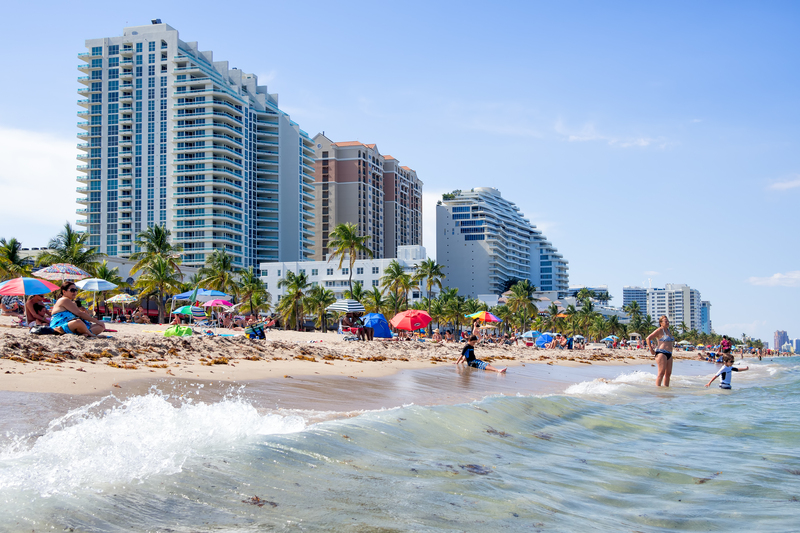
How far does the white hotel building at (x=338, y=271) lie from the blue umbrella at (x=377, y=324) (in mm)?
62399

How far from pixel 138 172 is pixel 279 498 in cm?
10812

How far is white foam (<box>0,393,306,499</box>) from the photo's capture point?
13.4 ft

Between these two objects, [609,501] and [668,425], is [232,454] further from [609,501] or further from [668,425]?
[668,425]

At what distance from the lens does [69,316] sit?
13.8 m

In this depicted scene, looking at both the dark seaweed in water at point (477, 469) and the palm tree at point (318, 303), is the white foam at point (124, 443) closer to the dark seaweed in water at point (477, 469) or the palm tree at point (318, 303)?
the dark seaweed in water at point (477, 469)

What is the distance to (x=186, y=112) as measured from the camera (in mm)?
100188

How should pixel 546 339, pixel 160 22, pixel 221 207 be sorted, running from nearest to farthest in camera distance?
pixel 546 339 → pixel 221 207 → pixel 160 22

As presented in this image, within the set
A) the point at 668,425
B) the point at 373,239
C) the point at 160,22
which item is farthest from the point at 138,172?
the point at 668,425

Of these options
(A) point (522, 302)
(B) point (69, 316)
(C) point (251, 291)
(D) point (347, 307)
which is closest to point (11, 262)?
(C) point (251, 291)

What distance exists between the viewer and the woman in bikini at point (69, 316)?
13.4 metres

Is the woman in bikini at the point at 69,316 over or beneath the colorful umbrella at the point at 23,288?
beneath

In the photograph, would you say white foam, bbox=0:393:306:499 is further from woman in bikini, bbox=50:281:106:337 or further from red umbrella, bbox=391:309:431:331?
red umbrella, bbox=391:309:431:331

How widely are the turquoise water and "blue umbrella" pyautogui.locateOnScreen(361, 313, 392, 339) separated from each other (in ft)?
74.5

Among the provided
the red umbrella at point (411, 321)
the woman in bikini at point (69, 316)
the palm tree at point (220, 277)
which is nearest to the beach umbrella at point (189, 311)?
the red umbrella at point (411, 321)
